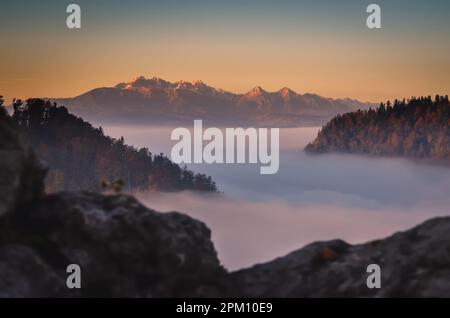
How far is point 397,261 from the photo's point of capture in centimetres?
4384

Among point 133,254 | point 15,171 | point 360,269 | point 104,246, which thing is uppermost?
point 15,171

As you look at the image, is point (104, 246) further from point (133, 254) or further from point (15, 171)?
point (15, 171)

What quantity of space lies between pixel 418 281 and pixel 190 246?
1971 centimetres

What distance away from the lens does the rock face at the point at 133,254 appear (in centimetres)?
4225

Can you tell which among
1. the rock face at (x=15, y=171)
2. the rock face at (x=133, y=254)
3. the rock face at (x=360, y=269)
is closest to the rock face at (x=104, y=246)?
the rock face at (x=133, y=254)

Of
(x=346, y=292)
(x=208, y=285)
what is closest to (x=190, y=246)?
(x=208, y=285)

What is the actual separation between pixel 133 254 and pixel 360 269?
19.8 meters

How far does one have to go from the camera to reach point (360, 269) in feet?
148

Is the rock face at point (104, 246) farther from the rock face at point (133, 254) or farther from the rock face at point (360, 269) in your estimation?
the rock face at point (360, 269)

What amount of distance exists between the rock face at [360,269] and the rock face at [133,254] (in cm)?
9

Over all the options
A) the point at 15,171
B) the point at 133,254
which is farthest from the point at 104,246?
the point at 15,171

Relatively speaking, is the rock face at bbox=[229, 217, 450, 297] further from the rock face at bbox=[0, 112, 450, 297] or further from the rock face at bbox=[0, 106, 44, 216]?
the rock face at bbox=[0, 106, 44, 216]

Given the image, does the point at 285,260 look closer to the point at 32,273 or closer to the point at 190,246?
the point at 190,246

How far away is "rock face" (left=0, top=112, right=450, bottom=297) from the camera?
1663 inches
